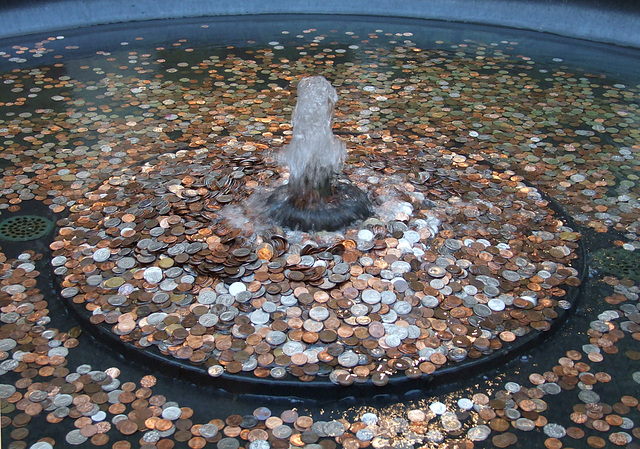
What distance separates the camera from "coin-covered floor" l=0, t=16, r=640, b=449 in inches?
93.8

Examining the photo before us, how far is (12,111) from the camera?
16.4ft

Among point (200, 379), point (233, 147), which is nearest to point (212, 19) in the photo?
point (233, 147)

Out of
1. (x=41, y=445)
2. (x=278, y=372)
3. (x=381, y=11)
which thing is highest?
(x=381, y=11)

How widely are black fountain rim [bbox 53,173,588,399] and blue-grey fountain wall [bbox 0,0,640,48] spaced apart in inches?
200

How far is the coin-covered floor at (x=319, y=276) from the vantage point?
7.82 ft

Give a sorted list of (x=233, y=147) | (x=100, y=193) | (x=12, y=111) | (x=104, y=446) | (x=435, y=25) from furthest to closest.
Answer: (x=435, y=25) → (x=12, y=111) → (x=233, y=147) → (x=100, y=193) → (x=104, y=446)

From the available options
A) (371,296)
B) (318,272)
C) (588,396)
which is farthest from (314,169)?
(588,396)

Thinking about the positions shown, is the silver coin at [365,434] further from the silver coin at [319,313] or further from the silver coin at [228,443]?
the silver coin at [319,313]

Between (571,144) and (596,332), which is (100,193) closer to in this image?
(596,332)

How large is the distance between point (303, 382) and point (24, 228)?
2.11 metres

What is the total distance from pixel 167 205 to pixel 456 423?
6.73ft

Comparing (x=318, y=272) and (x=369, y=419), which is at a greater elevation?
(x=318, y=272)

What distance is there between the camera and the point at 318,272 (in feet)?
9.70

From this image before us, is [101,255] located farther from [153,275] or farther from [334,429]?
[334,429]
